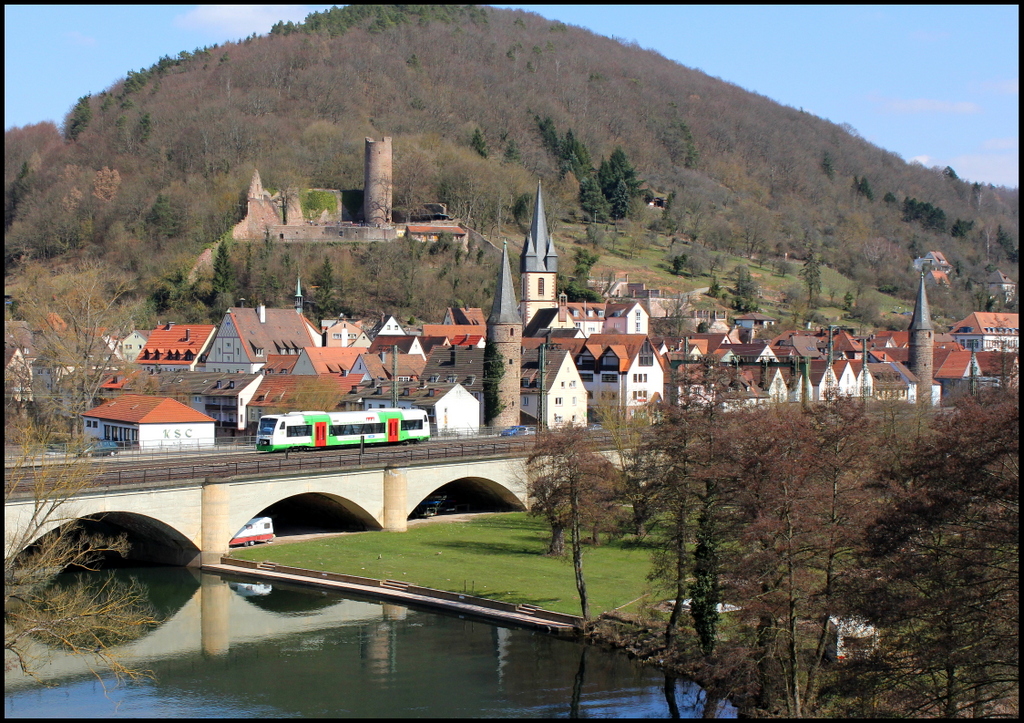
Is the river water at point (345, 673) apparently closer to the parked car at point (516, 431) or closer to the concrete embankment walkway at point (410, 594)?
the concrete embankment walkway at point (410, 594)

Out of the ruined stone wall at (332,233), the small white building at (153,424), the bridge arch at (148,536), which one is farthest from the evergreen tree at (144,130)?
the bridge arch at (148,536)

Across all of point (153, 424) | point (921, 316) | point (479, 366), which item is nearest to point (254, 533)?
point (153, 424)

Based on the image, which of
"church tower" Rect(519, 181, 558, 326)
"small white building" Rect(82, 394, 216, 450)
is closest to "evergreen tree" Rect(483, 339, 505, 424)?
"small white building" Rect(82, 394, 216, 450)

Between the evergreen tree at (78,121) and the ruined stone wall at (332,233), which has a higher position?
the evergreen tree at (78,121)

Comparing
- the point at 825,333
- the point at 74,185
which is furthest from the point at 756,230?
the point at 74,185

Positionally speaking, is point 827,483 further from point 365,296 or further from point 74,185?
point 74,185

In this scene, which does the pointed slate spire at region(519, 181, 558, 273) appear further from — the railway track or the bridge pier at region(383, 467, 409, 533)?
the bridge pier at region(383, 467, 409, 533)

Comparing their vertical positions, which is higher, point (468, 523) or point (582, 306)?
point (582, 306)
